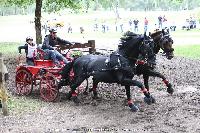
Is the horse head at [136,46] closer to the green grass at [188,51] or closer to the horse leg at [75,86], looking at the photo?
the horse leg at [75,86]

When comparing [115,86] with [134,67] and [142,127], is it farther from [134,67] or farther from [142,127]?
[142,127]

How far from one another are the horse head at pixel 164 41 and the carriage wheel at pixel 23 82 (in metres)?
4.08

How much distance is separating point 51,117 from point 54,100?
1745 mm

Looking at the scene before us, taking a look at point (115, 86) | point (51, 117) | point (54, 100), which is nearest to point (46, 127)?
point (51, 117)

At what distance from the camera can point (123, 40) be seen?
37.3 feet

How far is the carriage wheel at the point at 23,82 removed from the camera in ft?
43.3

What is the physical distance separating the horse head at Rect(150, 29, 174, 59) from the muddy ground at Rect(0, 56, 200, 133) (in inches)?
55.2

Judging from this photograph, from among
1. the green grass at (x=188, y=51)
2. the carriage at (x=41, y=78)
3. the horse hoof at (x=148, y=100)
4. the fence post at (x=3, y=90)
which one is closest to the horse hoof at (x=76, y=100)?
the carriage at (x=41, y=78)

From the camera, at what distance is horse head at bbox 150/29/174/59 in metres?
11.2

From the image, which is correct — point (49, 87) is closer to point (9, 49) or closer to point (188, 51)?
point (188, 51)

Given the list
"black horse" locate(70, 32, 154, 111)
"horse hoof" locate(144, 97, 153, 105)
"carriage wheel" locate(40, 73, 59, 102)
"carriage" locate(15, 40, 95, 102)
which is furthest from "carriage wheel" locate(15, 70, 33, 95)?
"horse hoof" locate(144, 97, 153, 105)

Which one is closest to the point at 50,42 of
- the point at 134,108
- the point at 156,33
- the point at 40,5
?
the point at 156,33

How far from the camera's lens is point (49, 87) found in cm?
1243

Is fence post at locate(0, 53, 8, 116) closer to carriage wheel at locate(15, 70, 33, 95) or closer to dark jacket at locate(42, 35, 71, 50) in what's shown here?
carriage wheel at locate(15, 70, 33, 95)
